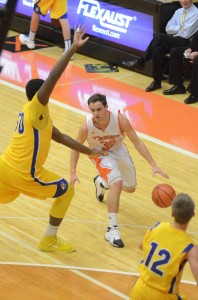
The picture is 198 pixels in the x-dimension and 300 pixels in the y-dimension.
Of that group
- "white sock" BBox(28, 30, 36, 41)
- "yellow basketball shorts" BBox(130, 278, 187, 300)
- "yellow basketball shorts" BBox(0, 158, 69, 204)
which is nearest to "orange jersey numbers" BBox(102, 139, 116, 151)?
"yellow basketball shorts" BBox(0, 158, 69, 204)

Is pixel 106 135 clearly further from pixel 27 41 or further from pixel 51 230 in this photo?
pixel 27 41

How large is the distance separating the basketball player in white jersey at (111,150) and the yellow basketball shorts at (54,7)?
6451 millimetres

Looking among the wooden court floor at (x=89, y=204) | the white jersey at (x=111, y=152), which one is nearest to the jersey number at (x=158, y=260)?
the wooden court floor at (x=89, y=204)

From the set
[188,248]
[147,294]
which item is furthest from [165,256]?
[147,294]

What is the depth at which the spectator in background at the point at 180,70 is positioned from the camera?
11.8 metres

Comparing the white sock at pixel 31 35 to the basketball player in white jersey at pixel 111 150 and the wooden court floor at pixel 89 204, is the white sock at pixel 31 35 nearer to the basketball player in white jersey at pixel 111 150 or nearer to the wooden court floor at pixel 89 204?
the wooden court floor at pixel 89 204

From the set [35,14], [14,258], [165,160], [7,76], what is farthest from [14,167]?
[35,14]

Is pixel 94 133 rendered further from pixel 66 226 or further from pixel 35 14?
pixel 35 14

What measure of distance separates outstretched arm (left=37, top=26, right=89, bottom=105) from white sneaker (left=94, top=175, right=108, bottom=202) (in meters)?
1.73

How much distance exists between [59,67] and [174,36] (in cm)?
675

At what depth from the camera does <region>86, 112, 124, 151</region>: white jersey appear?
756cm

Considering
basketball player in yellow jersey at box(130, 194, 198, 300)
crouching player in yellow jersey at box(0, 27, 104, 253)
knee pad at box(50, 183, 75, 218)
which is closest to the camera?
basketball player in yellow jersey at box(130, 194, 198, 300)

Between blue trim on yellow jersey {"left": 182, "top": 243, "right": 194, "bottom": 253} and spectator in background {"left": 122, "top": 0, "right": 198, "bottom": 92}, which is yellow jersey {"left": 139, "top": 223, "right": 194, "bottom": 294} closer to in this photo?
blue trim on yellow jersey {"left": 182, "top": 243, "right": 194, "bottom": 253}

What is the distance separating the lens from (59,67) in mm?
5895
